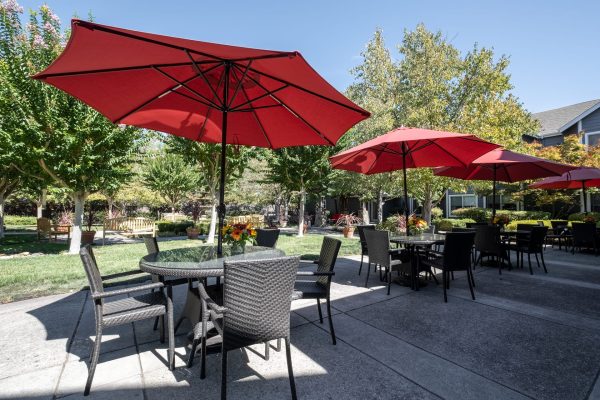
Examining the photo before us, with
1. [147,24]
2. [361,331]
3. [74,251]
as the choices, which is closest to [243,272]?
[361,331]

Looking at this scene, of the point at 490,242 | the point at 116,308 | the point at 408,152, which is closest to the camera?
the point at 116,308

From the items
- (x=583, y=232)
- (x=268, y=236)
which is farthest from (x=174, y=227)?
(x=583, y=232)

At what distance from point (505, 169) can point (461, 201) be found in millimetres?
18022

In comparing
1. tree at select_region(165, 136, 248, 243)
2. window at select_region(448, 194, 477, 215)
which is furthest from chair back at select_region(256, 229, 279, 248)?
window at select_region(448, 194, 477, 215)

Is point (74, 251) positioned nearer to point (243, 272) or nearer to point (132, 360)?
point (132, 360)

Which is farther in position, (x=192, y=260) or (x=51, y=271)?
(x=51, y=271)

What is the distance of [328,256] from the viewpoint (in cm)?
349

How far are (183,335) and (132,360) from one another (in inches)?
24.8

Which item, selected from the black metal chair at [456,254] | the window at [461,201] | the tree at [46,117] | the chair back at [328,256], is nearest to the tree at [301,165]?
the tree at [46,117]

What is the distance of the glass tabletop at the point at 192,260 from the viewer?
269cm

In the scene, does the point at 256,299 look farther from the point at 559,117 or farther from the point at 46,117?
the point at 559,117

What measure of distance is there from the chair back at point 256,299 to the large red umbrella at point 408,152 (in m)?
3.38

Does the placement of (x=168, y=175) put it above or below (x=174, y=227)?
above

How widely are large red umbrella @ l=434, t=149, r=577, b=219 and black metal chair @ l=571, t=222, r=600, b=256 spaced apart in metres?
2.93
